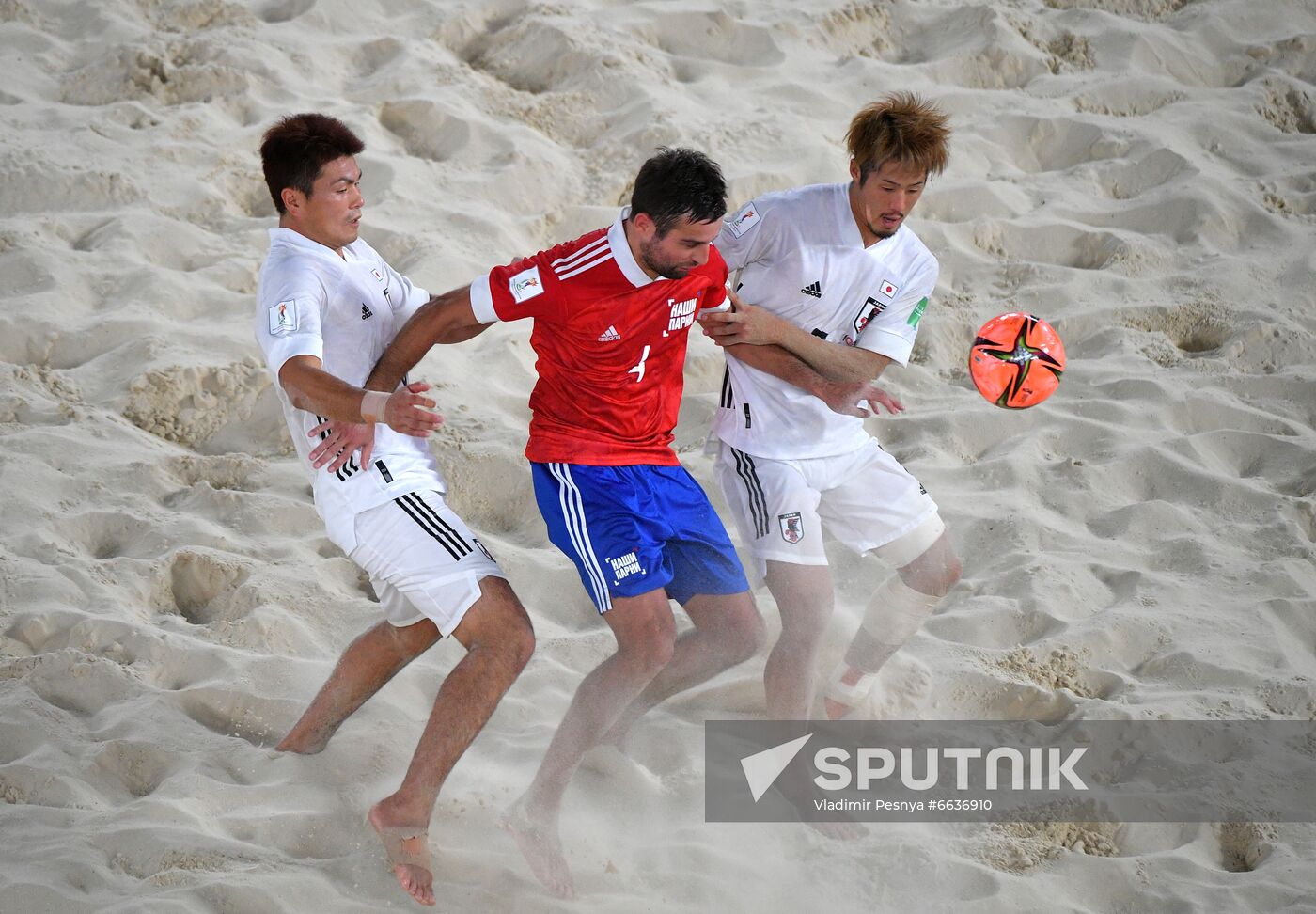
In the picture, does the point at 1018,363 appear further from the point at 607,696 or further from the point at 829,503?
the point at 607,696

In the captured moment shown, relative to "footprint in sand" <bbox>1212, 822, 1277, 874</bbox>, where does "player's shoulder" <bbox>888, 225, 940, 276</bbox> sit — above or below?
above

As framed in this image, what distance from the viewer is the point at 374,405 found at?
10.5ft

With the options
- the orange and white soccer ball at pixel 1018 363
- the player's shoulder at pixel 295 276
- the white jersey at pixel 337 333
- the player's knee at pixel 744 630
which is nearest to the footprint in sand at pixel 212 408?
the white jersey at pixel 337 333

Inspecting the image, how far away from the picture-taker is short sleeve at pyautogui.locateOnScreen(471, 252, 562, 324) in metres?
3.49

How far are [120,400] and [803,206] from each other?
2664 millimetres

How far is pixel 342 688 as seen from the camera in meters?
3.66

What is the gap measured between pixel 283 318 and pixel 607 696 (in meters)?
1.30

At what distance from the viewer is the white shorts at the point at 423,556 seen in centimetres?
337

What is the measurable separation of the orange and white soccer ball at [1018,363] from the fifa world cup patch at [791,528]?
80 cm

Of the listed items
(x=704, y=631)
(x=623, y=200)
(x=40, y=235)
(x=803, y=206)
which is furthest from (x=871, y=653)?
(x=40, y=235)

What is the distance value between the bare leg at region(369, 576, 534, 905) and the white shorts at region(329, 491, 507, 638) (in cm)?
5

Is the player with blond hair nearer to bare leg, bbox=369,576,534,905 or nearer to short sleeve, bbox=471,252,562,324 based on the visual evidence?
short sleeve, bbox=471,252,562,324

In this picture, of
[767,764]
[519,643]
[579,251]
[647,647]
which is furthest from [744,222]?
[767,764]

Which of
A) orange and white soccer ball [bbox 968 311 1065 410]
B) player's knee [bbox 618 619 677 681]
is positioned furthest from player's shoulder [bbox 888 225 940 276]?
player's knee [bbox 618 619 677 681]
